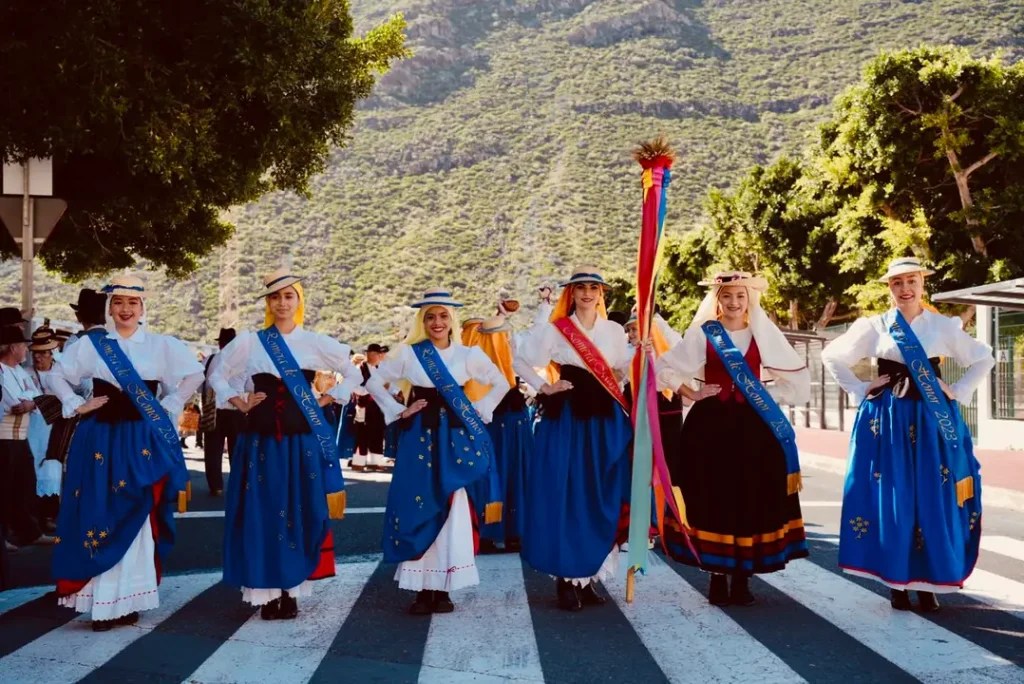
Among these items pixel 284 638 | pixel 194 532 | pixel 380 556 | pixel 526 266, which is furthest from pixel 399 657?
pixel 526 266

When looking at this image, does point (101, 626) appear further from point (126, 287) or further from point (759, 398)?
point (759, 398)

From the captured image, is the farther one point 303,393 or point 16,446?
point 16,446

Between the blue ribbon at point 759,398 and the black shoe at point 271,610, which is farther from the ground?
the blue ribbon at point 759,398

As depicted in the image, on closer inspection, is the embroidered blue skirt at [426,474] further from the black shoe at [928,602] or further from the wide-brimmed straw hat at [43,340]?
the wide-brimmed straw hat at [43,340]

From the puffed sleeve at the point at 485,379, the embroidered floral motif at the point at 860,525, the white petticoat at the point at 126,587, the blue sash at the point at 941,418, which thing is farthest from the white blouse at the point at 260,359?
the blue sash at the point at 941,418

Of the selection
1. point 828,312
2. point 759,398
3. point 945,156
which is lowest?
point 759,398

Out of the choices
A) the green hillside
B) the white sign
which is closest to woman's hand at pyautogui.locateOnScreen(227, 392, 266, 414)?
the white sign

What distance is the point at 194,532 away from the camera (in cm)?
1011

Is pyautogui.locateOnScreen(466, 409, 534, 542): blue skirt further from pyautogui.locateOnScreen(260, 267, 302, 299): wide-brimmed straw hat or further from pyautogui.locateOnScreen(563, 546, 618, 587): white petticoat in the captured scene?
pyautogui.locateOnScreen(260, 267, 302, 299): wide-brimmed straw hat

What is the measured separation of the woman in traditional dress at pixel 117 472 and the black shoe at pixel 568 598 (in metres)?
2.35

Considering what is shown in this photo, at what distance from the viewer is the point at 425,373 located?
6805 millimetres

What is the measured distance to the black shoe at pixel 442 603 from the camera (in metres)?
6.52

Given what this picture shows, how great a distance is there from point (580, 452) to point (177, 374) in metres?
2.50

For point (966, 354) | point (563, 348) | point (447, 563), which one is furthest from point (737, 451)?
point (447, 563)
